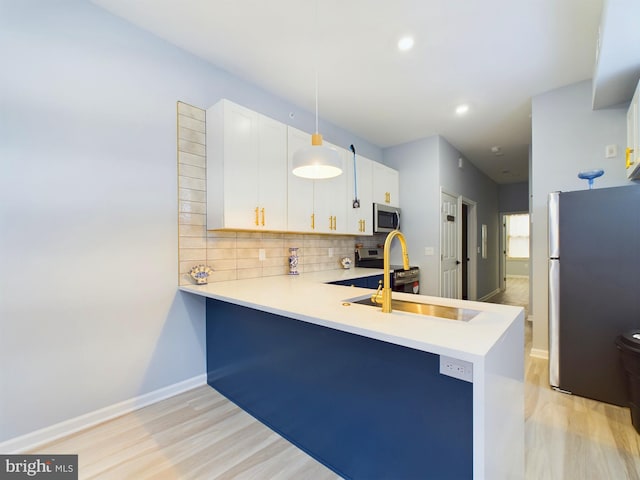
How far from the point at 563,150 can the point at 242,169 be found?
3.13 meters

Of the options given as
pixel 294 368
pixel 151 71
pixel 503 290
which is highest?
pixel 151 71

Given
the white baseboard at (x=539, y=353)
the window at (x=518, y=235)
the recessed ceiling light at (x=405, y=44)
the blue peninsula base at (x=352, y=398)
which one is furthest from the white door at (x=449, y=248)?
the window at (x=518, y=235)

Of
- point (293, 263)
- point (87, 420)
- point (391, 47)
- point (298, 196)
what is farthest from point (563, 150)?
point (87, 420)

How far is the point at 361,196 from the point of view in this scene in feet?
12.1

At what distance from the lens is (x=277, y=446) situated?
1662 mm

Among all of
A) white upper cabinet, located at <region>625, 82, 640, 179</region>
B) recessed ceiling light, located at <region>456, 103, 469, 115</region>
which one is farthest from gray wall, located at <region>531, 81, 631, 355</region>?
recessed ceiling light, located at <region>456, 103, 469, 115</region>

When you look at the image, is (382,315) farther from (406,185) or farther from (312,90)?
(406,185)

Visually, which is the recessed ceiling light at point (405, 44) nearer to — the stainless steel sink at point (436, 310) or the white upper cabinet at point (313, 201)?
the white upper cabinet at point (313, 201)

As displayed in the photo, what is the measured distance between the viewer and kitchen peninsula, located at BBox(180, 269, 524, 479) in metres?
0.95

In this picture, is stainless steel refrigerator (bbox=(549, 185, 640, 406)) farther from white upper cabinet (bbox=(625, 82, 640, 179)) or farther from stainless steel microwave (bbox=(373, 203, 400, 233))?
stainless steel microwave (bbox=(373, 203, 400, 233))

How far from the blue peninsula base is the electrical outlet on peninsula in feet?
0.19

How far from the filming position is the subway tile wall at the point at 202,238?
2.28 meters

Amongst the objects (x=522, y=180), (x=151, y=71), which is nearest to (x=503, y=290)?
(x=522, y=180)

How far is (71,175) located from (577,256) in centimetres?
360
